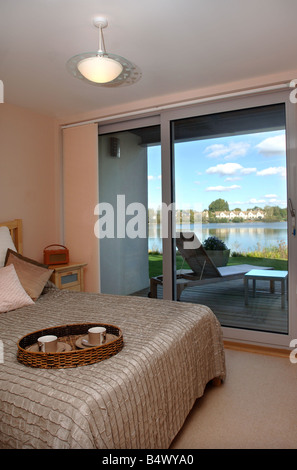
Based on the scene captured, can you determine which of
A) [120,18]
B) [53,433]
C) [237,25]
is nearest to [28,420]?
[53,433]

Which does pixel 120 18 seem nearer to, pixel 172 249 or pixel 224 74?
pixel 224 74

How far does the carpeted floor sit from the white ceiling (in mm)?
2416

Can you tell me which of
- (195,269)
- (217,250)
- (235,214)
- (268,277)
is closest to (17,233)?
(195,269)

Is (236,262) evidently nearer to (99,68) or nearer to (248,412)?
(248,412)

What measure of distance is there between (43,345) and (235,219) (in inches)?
88.8

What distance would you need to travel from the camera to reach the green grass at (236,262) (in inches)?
126

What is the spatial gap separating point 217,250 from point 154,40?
6.45ft

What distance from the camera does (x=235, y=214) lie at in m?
3.39

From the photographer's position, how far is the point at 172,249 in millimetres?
3674

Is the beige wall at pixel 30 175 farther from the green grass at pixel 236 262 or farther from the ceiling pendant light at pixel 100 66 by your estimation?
the ceiling pendant light at pixel 100 66

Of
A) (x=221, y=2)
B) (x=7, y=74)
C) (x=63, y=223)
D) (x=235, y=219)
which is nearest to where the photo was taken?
(x=221, y=2)

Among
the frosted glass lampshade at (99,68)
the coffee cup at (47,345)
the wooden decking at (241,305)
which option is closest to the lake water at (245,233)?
the wooden decking at (241,305)

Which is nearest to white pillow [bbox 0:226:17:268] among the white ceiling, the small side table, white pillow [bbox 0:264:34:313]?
white pillow [bbox 0:264:34:313]

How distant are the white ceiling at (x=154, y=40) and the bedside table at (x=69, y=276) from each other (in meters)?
1.74
